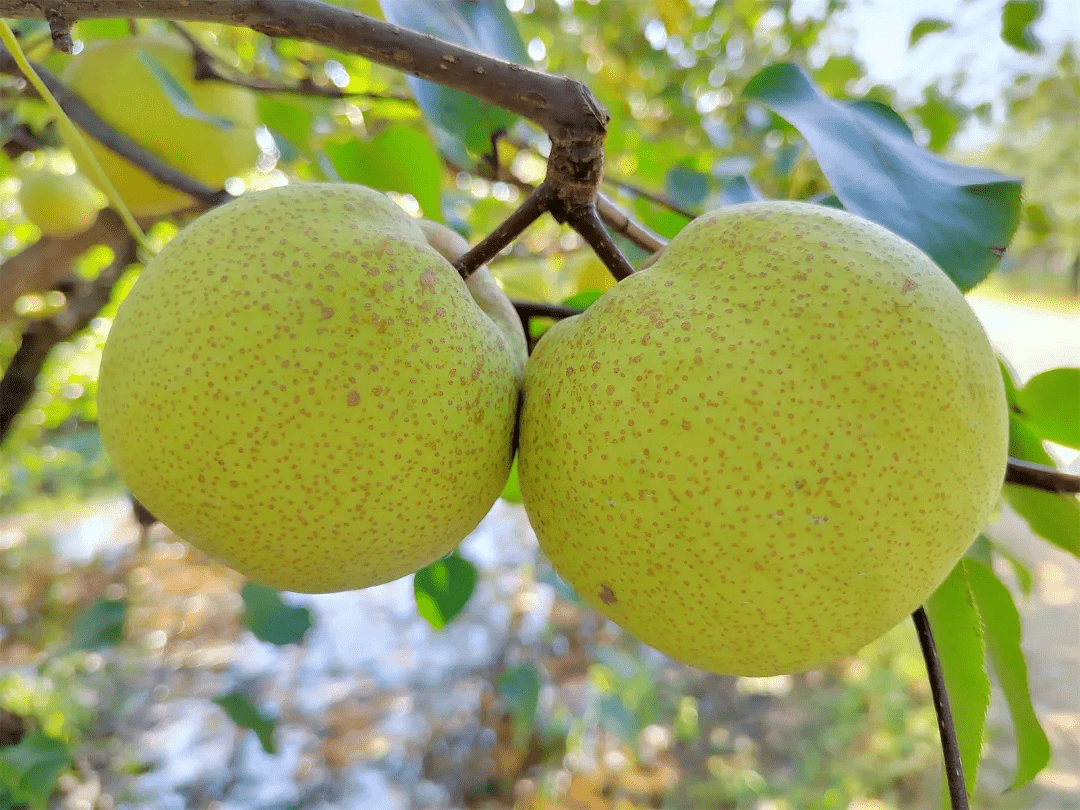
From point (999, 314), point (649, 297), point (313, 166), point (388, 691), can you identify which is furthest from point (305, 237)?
point (999, 314)

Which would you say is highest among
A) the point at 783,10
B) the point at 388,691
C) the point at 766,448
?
the point at 783,10

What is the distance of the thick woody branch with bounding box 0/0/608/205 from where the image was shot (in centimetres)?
42

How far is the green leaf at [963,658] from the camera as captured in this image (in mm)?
599

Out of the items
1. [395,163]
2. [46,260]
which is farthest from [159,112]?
[46,260]

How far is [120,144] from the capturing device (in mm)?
864

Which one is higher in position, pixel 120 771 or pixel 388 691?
pixel 120 771

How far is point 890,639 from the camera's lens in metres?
2.89

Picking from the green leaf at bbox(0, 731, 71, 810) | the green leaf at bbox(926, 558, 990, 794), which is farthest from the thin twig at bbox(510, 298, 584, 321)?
the green leaf at bbox(0, 731, 71, 810)

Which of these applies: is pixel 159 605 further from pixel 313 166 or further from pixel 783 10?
pixel 783 10

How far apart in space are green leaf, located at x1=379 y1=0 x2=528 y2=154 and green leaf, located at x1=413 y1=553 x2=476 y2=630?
52 centimetres

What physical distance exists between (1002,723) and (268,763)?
243 centimetres

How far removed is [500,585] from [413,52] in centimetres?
246

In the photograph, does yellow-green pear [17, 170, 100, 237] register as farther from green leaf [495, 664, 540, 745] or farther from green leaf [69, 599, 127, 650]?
green leaf [495, 664, 540, 745]

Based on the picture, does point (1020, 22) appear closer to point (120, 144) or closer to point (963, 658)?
point (963, 658)
